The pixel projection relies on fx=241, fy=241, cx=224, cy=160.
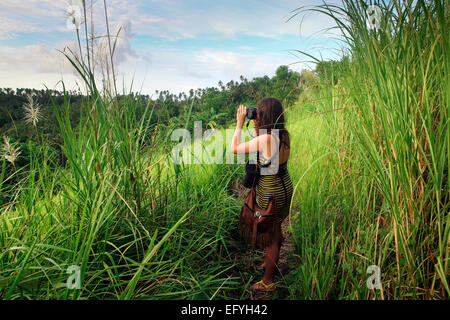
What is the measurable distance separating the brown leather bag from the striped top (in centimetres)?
4

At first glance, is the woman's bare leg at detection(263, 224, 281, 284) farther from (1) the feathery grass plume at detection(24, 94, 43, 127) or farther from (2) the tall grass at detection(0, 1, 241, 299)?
(1) the feathery grass plume at detection(24, 94, 43, 127)

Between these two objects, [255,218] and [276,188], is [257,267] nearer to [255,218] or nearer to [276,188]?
[255,218]

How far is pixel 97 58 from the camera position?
1.73 meters

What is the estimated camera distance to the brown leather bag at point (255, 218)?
68.6 inches

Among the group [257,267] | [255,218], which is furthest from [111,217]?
[257,267]

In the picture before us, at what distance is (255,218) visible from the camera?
5.83ft

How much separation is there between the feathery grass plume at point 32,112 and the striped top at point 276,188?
169 cm

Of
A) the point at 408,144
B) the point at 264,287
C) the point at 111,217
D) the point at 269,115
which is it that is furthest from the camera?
the point at 269,115

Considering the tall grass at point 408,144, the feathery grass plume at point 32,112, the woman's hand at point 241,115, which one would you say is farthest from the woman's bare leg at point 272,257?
the feathery grass plume at point 32,112

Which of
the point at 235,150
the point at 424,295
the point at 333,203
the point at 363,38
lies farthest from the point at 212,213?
the point at 363,38

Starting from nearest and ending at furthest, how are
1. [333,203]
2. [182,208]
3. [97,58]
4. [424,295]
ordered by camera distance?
[424,295]
[97,58]
[333,203]
[182,208]

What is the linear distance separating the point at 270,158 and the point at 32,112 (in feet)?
5.86

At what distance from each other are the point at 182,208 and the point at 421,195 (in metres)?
1.57
